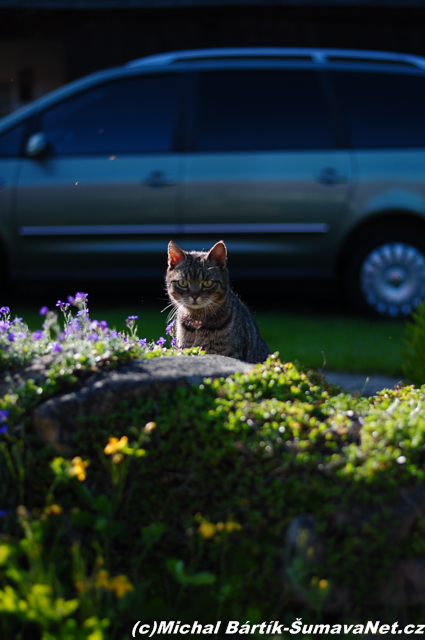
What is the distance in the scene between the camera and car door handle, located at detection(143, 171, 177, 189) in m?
6.43

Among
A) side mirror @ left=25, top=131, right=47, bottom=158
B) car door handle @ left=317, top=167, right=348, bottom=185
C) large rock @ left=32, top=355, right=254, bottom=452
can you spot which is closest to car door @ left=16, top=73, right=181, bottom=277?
side mirror @ left=25, top=131, right=47, bottom=158

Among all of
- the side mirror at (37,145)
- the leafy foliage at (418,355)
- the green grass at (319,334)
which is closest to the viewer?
the leafy foliage at (418,355)

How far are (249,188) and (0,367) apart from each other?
4166 mm

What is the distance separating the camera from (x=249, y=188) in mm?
6410

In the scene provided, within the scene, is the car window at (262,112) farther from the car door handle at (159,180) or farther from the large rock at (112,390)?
the large rock at (112,390)

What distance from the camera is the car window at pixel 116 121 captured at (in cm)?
653

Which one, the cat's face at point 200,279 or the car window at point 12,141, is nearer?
the cat's face at point 200,279

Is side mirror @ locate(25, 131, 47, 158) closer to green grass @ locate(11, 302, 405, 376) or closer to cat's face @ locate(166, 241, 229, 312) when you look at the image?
green grass @ locate(11, 302, 405, 376)

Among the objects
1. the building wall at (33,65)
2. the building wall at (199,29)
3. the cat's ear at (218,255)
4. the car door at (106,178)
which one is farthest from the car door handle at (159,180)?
the building wall at (33,65)

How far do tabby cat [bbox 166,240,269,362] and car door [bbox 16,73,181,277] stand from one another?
260cm

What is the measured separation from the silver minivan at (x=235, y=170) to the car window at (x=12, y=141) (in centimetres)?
1

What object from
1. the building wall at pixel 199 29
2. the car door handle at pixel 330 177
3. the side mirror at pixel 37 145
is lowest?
the car door handle at pixel 330 177

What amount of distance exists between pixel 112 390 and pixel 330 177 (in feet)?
14.9

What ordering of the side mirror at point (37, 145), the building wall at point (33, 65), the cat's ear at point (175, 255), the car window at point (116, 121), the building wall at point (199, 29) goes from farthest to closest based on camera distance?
the building wall at point (33, 65) < the building wall at point (199, 29) < the car window at point (116, 121) < the side mirror at point (37, 145) < the cat's ear at point (175, 255)
